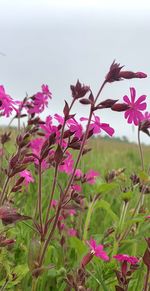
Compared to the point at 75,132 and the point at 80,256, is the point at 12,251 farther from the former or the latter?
the point at 75,132

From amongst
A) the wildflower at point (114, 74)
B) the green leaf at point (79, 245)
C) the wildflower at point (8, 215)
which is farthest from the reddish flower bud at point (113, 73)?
the green leaf at point (79, 245)

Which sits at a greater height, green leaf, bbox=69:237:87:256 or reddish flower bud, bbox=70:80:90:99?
reddish flower bud, bbox=70:80:90:99

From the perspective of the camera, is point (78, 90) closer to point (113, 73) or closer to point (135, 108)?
point (113, 73)

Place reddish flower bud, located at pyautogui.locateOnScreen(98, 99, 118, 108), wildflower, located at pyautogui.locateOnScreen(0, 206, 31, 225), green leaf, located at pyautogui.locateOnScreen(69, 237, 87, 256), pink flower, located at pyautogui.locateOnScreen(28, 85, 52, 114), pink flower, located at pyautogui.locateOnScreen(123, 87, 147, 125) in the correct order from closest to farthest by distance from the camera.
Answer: wildflower, located at pyautogui.locateOnScreen(0, 206, 31, 225) < reddish flower bud, located at pyautogui.locateOnScreen(98, 99, 118, 108) < pink flower, located at pyautogui.locateOnScreen(123, 87, 147, 125) < green leaf, located at pyautogui.locateOnScreen(69, 237, 87, 256) < pink flower, located at pyautogui.locateOnScreen(28, 85, 52, 114)

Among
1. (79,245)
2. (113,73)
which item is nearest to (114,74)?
(113,73)

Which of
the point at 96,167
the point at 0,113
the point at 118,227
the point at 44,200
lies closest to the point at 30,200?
the point at 44,200

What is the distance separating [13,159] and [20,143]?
9cm

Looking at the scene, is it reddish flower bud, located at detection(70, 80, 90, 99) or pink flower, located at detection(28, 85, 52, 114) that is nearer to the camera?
reddish flower bud, located at detection(70, 80, 90, 99)

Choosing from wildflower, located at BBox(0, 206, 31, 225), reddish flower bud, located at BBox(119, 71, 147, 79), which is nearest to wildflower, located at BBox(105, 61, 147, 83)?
reddish flower bud, located at BBox(119, 71, 147, 79)

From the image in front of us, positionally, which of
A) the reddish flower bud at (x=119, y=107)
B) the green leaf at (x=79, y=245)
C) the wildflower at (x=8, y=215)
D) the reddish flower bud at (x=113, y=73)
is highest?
the reddish flower bud at (x=113, y=73)

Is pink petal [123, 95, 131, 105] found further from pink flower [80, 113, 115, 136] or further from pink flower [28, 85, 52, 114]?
pink flower [28, 85, 52, 114]

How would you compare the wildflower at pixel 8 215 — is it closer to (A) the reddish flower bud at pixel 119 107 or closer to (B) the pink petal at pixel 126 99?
(A) the reddish flower bud at pixel 119 107

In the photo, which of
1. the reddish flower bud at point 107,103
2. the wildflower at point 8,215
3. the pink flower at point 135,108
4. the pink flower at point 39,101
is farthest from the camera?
the pink flower at point 39,101

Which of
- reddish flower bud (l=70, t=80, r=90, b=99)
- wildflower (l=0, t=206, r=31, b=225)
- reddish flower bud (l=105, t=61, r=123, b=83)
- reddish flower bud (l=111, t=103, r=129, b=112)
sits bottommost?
wildflower (l=0, t=206, r=31, b=225)
